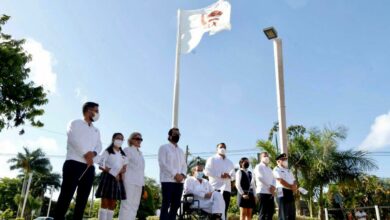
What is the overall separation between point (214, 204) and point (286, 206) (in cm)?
139

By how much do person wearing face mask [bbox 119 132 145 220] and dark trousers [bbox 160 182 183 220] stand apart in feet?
1.41

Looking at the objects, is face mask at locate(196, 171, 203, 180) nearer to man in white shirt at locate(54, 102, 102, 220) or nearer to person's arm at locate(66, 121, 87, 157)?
man in white shirt at locate(54, 102, 102, 220)

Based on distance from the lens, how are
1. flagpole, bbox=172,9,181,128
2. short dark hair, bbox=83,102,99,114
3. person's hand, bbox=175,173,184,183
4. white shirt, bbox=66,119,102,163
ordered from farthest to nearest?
1. flagpole, bbox=172,9,181,128
2. person's hand, bbox=175,173,184,183
3. short dark hair, bbox=83,102,99,114
4. white shirt, bbox=66,119,102,163

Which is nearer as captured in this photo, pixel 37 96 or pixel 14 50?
pixel 14 50

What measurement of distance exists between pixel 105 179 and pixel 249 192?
3089mm

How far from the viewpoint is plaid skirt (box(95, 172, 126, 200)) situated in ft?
17.7

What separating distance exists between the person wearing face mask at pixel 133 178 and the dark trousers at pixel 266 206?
8.31 feet

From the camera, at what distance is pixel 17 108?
11602 mm

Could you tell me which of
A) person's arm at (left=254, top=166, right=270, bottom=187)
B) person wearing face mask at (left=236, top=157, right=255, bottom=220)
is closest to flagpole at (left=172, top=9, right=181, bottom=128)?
person wearing face mask at (left=236, top=157, right=255, bottom=220)

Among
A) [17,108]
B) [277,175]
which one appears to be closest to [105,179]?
[277,175]

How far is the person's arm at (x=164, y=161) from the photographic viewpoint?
558 cm

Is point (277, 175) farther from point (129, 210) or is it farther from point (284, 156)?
point (129, 210)

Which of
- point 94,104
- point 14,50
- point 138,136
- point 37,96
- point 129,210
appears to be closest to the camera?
point 94,104

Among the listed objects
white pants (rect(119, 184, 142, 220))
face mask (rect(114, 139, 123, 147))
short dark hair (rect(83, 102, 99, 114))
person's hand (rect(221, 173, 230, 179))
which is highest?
short dark hair (rect(83, 102, 99, 114))
